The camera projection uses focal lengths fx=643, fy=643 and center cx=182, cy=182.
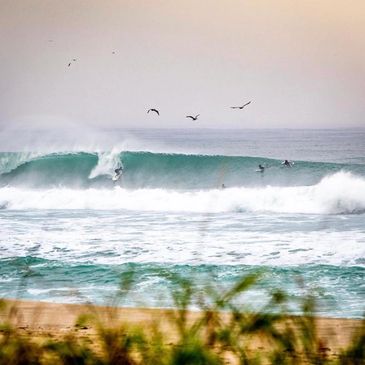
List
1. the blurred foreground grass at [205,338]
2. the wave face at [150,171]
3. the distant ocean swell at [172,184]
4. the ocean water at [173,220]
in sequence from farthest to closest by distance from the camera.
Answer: the wave face at [150,171], the distant ocean swell at [172,184], the ocean water at [173,220], the blurred foreground grass at [205,338]

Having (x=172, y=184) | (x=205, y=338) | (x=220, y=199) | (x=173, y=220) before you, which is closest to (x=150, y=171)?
(x=172, y=184)

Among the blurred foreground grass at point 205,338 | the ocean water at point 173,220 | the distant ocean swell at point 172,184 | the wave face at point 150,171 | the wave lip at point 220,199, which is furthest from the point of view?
the wave face at point 150,171

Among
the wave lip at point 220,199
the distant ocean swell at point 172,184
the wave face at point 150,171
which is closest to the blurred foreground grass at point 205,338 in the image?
the distant ocean swell at point 172,184

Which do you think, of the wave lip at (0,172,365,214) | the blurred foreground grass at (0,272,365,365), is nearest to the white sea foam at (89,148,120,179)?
the wave lip at (0,172,365,214)

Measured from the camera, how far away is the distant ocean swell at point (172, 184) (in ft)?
54.5

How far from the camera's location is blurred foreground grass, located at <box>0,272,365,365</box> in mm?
1164

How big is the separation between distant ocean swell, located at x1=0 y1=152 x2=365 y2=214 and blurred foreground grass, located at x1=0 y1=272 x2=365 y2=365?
1238 centimetres

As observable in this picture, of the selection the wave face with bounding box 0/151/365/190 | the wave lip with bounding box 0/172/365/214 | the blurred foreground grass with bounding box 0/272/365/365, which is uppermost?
the wave face with bounding box 0/151/365/190

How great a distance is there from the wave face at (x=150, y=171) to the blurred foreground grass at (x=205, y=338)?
18.0 metres

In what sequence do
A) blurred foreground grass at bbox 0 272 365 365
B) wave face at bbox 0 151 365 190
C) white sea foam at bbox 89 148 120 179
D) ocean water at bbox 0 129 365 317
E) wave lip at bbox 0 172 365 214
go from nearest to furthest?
blurred foreground grass at bbox 0 272 365 365 → ocean water at bbox 0 129 365 317 → wave lip at bbox 0 172 365 214 → wave face at bbox 0 151 365 190 → white sea foam at bbox 89 148 120 179

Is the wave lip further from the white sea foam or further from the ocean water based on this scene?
the white sea foam

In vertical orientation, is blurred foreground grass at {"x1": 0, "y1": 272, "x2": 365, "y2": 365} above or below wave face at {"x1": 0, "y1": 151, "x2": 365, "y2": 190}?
below

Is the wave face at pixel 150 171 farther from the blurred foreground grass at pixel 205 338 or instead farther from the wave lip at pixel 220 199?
the blurred foreground grass at pixel 205 338

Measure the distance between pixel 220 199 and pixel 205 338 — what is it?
15461mm
